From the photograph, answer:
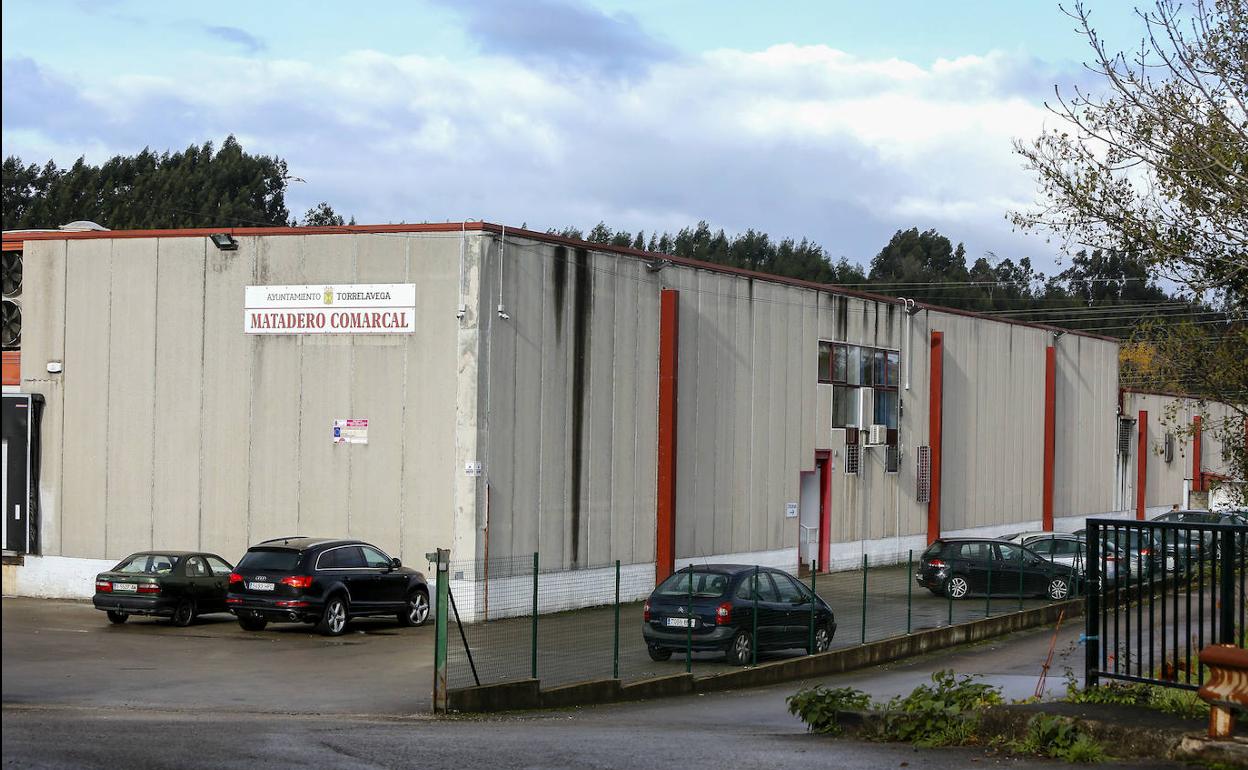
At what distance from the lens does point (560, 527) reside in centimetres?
2878

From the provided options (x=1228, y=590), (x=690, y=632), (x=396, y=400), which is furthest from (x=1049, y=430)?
(x=1228, y=590)

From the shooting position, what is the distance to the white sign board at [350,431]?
27.9 m

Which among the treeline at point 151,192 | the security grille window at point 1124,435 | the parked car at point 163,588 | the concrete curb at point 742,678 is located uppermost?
the treeline at point 151,192

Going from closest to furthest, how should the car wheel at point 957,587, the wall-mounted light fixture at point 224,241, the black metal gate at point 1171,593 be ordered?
the black metal gate at point 1171,593, the wall-mounted light fixture at point 224,241, the car wheel at point 957,587

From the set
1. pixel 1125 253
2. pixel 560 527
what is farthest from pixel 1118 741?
pixel 560 527

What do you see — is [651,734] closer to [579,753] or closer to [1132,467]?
[579,753]

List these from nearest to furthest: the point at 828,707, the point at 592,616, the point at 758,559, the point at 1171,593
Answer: the point at 1171,593 → the point at 828,707 → the point at 592,616 → the point at 758,559

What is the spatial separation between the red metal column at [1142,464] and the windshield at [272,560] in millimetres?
42947

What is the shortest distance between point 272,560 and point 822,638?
8.97m

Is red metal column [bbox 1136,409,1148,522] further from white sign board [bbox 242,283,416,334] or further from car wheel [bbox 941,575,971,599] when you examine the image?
white sign board [bbox 242,283,416,334]

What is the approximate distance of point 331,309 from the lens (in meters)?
28.2

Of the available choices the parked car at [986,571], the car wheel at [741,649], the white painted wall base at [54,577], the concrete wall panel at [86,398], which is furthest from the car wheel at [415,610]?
the parked car at [986,571]

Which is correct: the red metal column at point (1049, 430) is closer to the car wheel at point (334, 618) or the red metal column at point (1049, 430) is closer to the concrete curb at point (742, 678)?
the concrete curb at point (742, 678)

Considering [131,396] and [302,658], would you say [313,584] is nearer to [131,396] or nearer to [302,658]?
[302,658]
